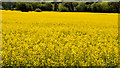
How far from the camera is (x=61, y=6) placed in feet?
69.8

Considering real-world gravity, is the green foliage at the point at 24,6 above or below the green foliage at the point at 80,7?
above

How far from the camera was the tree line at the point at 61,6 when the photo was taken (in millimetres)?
20922

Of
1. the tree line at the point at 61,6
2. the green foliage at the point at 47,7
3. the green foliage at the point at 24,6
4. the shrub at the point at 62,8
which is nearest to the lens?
the green foliage at the point at 47,7

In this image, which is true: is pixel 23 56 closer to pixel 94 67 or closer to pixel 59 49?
pixel 59 49

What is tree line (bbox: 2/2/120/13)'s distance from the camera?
20922mm

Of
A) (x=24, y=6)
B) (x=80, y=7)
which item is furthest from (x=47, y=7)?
(x=80, y=7)

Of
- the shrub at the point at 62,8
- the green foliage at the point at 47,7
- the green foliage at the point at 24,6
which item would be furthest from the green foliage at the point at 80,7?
the green foliage at the point at 24,6

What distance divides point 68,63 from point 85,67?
0.71 m

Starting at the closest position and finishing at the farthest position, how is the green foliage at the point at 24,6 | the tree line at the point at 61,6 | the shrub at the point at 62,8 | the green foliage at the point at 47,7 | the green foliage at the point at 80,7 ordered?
the green foliage at the point at 47,7
the green foliage at the point at 24,6
the tree line at the point at 61,6
the shrub at the point at 62,8
the green foliage at the point at 80,7

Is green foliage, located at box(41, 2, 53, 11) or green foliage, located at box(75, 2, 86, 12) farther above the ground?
green foliage, located at box(41, 2, 53, 11)

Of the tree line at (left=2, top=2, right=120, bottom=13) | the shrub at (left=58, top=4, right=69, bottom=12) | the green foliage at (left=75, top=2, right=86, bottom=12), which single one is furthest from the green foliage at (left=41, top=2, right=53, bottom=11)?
the green foliage at (left=75, top=2, right=86, bottom=12)

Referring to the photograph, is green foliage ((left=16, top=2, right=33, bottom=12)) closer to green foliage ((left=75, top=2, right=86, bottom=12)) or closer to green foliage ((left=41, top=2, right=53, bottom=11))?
green foliage ((left=41, top=2, right=53, bottom=11))

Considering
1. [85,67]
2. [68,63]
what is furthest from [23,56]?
[85,67]

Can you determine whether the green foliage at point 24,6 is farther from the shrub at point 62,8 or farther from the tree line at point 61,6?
the shrub at point 62,8
